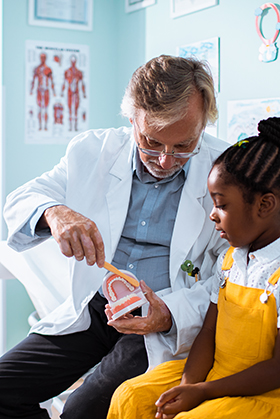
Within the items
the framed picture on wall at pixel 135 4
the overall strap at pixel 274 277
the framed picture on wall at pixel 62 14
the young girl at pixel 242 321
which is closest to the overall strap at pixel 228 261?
the young girl at pixel 242 321

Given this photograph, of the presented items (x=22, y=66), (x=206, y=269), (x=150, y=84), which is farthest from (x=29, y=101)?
(x=206, y=269)

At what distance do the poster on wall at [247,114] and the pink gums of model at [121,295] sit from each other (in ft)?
3.40

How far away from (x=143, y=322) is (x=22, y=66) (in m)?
1.99

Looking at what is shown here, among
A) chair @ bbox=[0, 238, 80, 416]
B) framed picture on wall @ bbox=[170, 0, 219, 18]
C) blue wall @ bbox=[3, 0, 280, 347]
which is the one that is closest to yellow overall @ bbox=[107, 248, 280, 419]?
chair @ bbox=[0, 238, 80, 416]

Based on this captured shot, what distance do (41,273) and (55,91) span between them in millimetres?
1317

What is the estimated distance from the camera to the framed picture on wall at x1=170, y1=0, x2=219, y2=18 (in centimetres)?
224

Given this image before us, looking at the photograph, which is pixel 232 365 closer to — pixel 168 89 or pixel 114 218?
pixel 114 218

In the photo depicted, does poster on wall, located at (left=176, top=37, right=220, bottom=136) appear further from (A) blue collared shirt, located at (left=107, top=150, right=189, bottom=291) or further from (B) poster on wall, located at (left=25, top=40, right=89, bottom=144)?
(B) poster on wall, located at (left=25, top=40, right=89, bottom=144)

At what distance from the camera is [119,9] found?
2.99m

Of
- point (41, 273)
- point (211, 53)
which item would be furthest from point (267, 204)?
point (211, 53)

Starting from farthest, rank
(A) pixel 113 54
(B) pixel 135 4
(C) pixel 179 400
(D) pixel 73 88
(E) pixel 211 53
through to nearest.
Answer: (A) pixel 113 54 < (D) pixel 73 88 < (B) pixel 135 4 < (E) pixel 211 53 < (C) pixel 179 400

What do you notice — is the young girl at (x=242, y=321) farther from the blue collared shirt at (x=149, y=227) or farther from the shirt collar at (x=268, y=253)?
the blue collared shirt at (x=149, y=227)

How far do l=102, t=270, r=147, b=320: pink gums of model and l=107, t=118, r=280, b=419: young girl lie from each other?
0.18 m

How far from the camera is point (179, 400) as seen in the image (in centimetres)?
113
